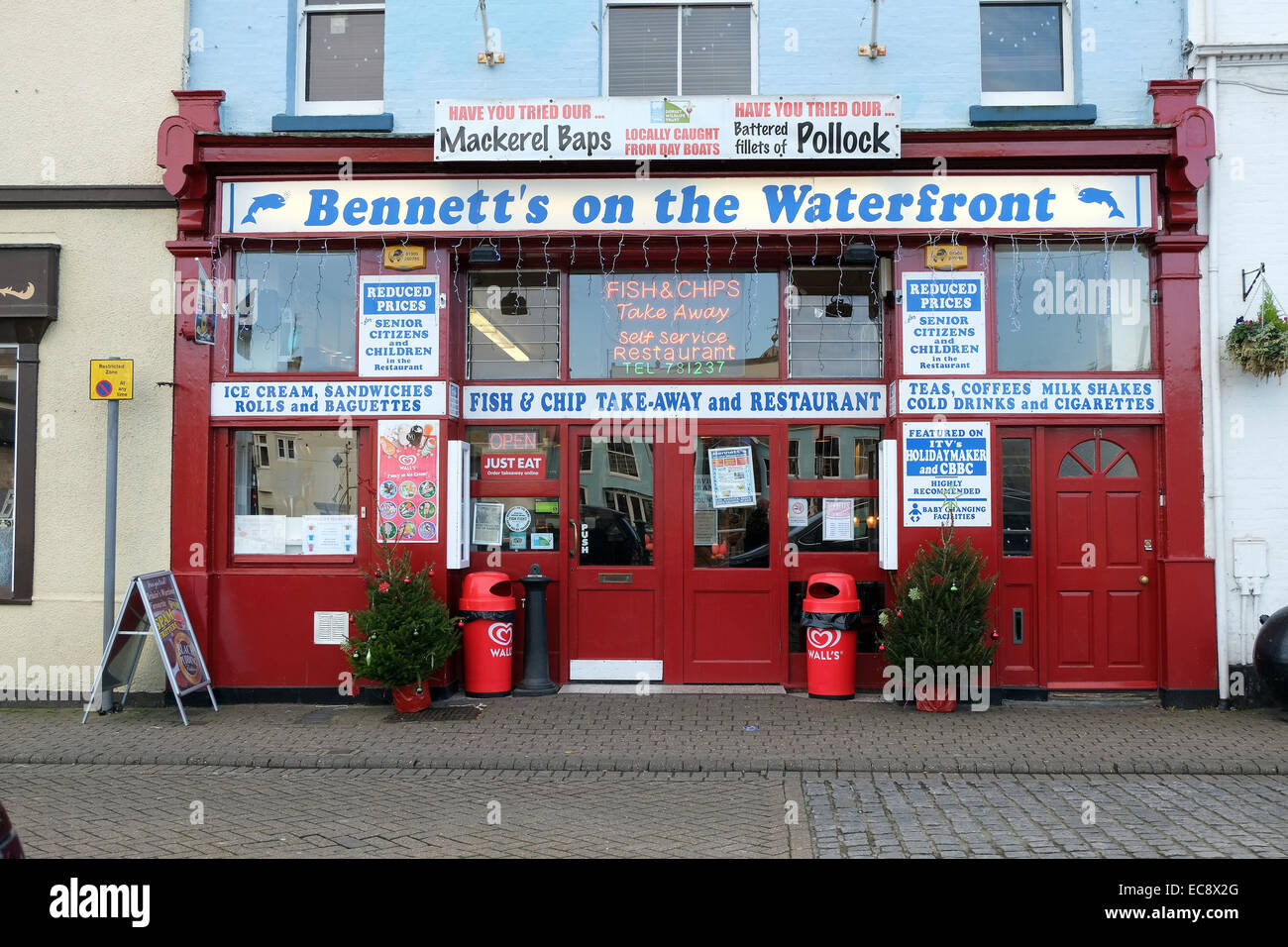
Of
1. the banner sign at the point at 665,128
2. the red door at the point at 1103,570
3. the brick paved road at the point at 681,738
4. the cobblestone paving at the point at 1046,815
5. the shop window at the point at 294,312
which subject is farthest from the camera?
the shop window at the point at 294,312

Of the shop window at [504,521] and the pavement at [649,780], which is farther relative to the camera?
the shop window at [504,521]

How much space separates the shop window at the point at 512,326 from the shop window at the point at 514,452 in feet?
1.69

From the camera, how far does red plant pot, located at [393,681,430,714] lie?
884cm

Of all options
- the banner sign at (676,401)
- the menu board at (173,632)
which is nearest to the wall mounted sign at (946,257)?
the banner sign at (676,401)

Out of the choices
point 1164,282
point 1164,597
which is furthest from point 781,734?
point 1164,282

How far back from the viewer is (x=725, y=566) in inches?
379

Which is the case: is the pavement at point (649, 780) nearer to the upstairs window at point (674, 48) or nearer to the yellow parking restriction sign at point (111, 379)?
the yellow parking restriction sign at point (111, 379)

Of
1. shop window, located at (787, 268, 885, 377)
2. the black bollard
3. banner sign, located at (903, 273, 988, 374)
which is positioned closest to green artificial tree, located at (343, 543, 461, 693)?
the black bollard

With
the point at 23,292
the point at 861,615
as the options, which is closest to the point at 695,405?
the point at 861,615

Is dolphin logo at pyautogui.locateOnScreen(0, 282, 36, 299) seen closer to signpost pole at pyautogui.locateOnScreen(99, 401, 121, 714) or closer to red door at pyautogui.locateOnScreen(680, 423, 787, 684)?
signpost pole at pyautogui.locateOnScreen(99, 401, 121, 714)

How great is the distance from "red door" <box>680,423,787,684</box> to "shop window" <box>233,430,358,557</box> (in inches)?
126

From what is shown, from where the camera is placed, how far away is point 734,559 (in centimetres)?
963

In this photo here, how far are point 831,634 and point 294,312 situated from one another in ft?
18.9

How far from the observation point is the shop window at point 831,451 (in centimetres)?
962
